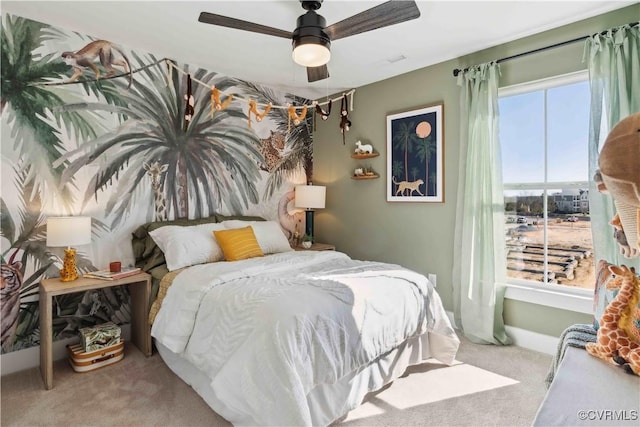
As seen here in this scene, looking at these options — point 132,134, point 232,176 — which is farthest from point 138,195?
point 232,176

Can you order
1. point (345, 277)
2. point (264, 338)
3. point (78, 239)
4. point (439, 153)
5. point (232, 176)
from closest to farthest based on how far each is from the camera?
1. point (264, 338)
2. point (345, 277)
3. point (78, 239)
4. point (439, 153)
5. point (232, 176)

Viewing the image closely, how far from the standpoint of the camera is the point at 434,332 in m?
2.42

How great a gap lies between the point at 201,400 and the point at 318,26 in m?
2.35

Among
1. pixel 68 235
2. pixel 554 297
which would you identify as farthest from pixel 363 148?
pixel 68 235

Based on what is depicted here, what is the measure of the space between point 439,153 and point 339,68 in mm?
1315

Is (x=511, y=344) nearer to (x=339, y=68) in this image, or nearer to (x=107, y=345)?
(x=339, y=68)

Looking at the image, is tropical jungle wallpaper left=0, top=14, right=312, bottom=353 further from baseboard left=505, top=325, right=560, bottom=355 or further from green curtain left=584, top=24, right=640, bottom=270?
baseboard left=505, top=325, right=560, bottom=355

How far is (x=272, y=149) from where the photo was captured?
4023 mm

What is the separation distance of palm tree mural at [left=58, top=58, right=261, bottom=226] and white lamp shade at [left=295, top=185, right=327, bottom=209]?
21.2 inches

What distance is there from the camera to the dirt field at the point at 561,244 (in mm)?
2576

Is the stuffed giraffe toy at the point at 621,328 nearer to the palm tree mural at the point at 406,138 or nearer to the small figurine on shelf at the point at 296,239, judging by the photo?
the palm tree mural at the point at 406,138

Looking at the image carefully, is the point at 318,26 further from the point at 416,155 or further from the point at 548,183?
the point at 548,183

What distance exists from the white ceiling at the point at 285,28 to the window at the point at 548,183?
507 millimetres

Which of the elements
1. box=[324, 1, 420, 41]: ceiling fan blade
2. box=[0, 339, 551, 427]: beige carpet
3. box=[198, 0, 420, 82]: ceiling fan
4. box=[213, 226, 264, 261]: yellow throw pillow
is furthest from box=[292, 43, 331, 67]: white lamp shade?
box=[0, 339, 551, 427]: beige carpet
